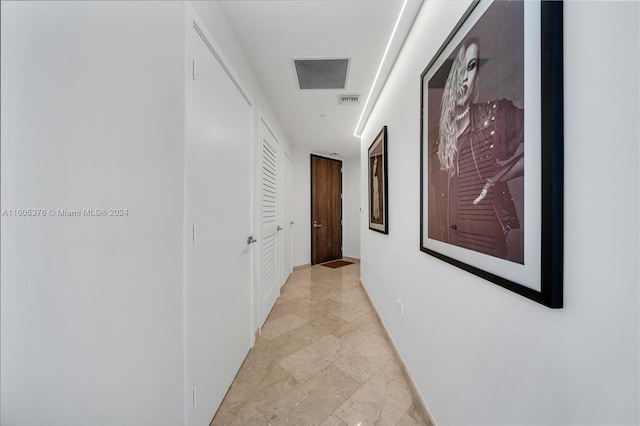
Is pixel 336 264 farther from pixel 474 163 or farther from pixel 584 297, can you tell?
pixel 584 297

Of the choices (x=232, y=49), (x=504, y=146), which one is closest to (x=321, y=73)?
(x=232, y=49)

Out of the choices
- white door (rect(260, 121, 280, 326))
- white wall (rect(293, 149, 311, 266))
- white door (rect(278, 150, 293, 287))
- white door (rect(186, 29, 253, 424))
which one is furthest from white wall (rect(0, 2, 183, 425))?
white wall (rect(293, 149, 311, 266))

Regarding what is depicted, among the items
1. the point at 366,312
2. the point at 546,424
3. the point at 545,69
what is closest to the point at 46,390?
the point at 546,424

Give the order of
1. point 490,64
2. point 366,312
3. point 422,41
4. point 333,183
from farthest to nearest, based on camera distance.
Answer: point 333,183 < point 366,312 < point 422,41 < point 490,64

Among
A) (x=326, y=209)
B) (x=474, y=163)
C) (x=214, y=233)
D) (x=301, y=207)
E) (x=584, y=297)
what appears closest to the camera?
(x=584, y=297)

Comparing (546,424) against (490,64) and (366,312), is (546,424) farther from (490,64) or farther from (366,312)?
(366,312)

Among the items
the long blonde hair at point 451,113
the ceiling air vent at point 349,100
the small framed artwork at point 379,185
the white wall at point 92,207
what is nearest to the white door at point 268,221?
the ceiling air vent at point 349,100

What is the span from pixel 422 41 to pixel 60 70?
1.63 metres

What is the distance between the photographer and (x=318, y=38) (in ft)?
5.43

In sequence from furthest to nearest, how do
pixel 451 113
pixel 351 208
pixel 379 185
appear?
pixel 351 208
pixel 379 185
pixel 451 113

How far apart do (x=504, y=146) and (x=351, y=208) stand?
4720mm

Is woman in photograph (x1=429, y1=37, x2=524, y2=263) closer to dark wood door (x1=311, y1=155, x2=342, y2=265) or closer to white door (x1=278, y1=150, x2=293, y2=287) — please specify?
white door (x1=278, y1=150, x2=293, y2=287)

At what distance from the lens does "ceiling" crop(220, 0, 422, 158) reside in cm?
139

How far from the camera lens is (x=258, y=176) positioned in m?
2.12
